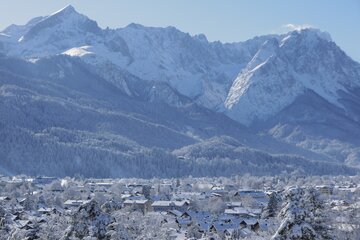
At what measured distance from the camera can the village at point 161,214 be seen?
3612 cm

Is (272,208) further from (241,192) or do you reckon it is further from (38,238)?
(38,238)

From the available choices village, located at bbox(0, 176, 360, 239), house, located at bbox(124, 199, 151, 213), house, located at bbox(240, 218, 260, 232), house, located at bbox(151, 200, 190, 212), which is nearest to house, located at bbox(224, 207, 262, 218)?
village, located at bbox(0, 176, 360, 239)

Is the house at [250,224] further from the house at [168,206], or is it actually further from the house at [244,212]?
the house at [168,206]

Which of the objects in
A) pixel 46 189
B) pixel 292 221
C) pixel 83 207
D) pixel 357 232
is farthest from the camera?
pixel 46 189

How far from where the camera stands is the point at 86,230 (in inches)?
1423

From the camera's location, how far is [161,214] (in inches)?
4779

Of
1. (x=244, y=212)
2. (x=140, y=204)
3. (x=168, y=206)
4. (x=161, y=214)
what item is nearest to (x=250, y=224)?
(x=161, y=214)

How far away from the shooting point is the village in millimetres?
36125

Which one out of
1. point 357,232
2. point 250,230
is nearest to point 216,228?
point 250,230

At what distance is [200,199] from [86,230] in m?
130

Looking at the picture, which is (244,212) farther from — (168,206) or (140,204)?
(140,204)

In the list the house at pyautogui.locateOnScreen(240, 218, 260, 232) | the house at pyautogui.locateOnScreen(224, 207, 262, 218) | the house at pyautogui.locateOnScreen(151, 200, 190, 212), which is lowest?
the house at pyautogui.locateOnScreen(151, 200, 190, 212)

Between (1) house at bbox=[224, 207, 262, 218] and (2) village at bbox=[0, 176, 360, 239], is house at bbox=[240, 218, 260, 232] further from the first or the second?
(1) house at bbox=[224, 207, 262, 218]

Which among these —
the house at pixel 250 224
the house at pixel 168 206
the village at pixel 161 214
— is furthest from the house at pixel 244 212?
the house at pixel 250 224
